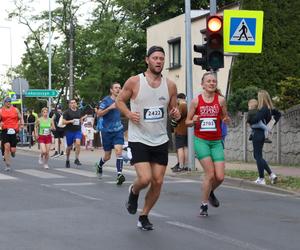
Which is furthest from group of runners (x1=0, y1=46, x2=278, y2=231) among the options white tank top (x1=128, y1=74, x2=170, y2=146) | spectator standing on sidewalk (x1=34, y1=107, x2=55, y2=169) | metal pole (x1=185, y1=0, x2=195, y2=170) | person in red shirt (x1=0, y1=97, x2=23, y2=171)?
spectator standing on sidewalk (x1=34, y1=107, x2=55, y2=169)

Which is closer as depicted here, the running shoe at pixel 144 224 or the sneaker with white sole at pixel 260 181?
the running shoe at pixel 144 224

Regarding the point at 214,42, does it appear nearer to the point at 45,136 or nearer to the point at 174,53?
the point at 45,136

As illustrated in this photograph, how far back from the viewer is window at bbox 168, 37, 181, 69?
33.4 meters

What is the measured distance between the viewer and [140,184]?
7.49 metres

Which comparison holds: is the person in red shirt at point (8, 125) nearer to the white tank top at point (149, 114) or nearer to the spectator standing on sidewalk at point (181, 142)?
the spectator standing on sidewalk at point (181, 142)

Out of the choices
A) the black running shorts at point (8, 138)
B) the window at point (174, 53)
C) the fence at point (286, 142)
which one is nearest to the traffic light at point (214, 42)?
the fence at point (286, 142)

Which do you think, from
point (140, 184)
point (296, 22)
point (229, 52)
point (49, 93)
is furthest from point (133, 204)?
point (49, 93)

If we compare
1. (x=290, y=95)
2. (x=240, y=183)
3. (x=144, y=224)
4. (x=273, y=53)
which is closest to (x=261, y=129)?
(x=240, y=183)

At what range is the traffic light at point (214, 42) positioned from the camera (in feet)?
45.3

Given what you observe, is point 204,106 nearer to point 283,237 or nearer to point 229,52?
point 283,237

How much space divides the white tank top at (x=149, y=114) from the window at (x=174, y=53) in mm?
25704

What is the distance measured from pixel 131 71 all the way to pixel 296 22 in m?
23.9

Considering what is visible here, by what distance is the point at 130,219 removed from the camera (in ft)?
28.0

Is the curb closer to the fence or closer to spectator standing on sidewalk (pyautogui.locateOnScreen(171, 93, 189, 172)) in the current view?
spectator standing on sidewalk (pyautogui.locateOnScreen(171, 93, 189, 172))
